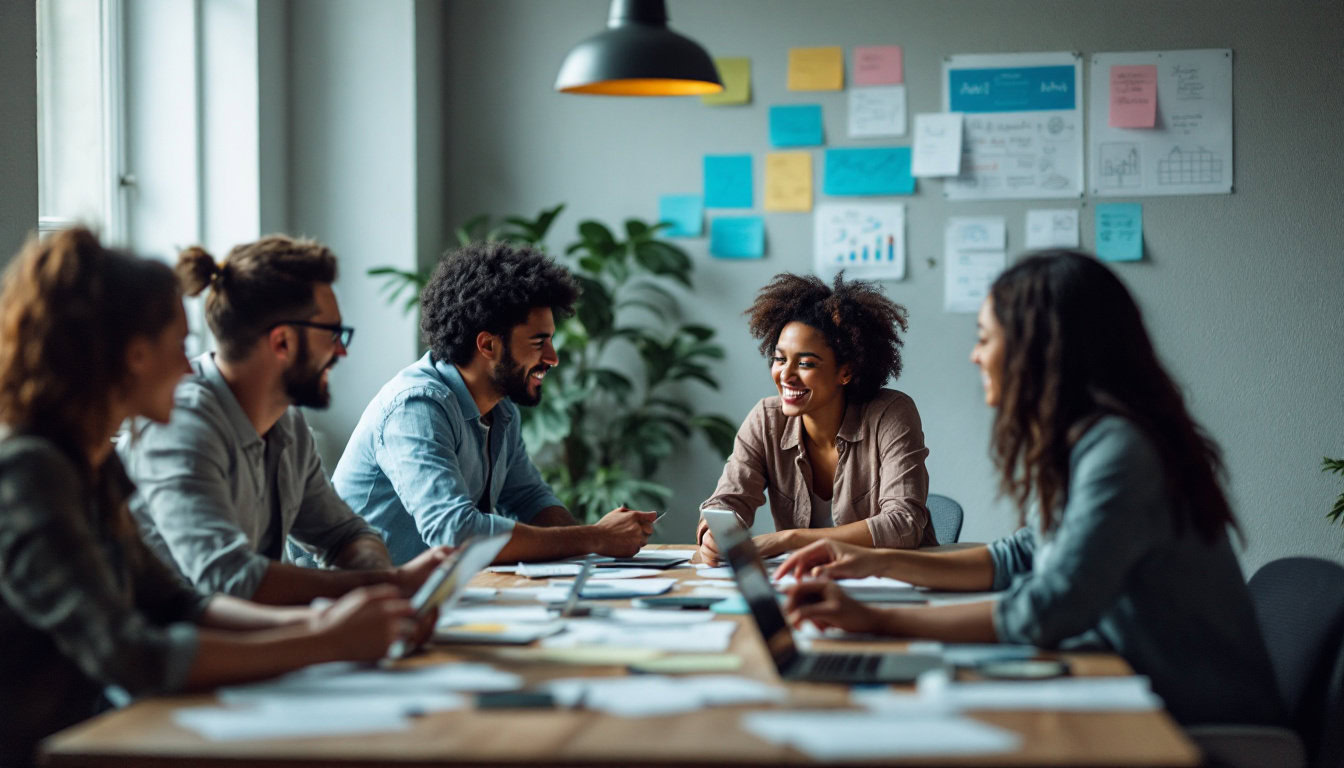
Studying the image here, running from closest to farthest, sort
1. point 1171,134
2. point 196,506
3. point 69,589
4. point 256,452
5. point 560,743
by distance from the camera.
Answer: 1. point 560,743
2. point 69,589
3. point 196,506
4. point 256,452
5. point 1171,134

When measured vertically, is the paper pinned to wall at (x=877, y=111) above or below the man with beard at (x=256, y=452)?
above

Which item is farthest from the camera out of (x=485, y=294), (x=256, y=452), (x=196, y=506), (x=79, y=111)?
(x=79, y=111)

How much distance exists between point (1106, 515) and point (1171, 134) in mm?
2870

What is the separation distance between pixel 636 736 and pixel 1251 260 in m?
3.48

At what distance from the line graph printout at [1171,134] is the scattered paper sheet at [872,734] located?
3.17m

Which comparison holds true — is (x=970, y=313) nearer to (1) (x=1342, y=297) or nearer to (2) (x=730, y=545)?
(1) (x=1342, y=297)

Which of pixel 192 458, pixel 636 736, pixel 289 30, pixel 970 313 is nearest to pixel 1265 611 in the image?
pixel 636 736

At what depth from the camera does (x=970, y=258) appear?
4.05 metres

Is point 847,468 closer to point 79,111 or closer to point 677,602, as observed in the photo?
point 677,602

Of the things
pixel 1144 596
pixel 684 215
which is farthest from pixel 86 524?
pixel 684 215

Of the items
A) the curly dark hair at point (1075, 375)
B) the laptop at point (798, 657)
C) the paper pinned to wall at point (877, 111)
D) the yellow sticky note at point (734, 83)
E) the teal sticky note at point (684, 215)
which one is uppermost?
the yellow sticky note at point (734, 83)

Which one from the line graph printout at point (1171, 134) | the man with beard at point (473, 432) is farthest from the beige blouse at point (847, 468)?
the line graph printout at point (1171, 134)

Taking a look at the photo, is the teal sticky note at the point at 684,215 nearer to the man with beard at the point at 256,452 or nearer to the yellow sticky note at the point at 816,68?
the yellow sticky note at the point at 816,68

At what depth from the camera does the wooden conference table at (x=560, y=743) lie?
42.8 inches
